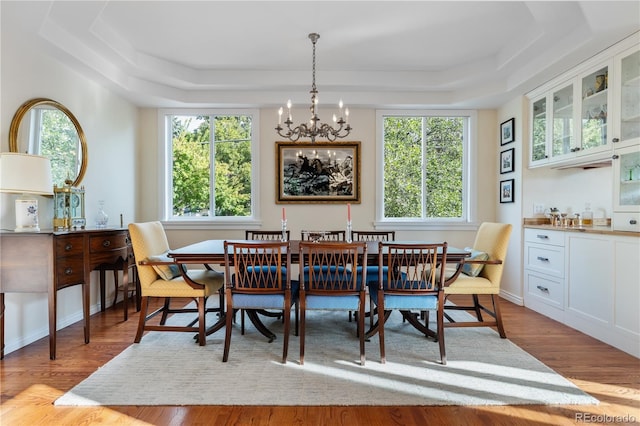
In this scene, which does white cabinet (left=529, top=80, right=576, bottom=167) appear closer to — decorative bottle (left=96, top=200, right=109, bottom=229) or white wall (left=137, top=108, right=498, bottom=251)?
white wall (left=137, top=108, right=498, bottom=251)

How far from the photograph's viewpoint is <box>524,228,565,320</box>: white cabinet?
3.51 m

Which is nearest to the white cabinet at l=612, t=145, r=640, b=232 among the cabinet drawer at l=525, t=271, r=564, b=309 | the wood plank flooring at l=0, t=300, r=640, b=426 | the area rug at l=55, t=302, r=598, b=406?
the cabinet drawer at l=525, t=271, r=564, b=309

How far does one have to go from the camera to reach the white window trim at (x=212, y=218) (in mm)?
4820

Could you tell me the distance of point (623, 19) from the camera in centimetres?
260

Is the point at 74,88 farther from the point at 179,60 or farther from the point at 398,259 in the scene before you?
the point at 398,259

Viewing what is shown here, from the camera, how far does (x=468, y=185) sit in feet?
16.1

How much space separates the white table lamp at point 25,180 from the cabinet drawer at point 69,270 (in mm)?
340

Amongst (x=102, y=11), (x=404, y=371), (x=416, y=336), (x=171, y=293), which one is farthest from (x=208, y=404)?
(x=102, y=11)

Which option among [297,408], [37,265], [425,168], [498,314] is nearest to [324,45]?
[425,168]

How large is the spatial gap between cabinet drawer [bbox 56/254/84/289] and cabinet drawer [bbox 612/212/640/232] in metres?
4.43

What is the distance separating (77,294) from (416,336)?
334 centimetres

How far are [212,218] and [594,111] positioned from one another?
14.8 feet

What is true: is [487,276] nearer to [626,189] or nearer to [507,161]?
[626,189]

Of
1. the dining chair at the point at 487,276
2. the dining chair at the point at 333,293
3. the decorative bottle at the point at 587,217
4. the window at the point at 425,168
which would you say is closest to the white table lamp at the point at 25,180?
the dining chair at the point at 333,293
